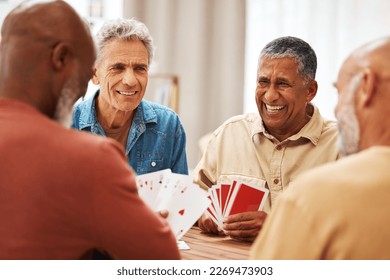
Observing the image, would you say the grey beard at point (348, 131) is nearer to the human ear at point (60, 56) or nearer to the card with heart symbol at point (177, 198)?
the card with heart symbol at point (177, 198)

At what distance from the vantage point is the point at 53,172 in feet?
4.05

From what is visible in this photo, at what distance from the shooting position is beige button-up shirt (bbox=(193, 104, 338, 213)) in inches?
104

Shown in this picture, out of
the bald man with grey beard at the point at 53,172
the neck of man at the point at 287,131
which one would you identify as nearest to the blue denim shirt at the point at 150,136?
the neck of man at the point at 287,131

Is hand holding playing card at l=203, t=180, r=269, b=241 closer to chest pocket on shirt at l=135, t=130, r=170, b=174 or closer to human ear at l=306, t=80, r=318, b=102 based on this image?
chest pocket on shirt at l=135, t=130, r=170, b=174

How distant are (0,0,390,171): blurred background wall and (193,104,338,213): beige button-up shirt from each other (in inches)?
87.7

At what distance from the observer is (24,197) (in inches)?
49.4

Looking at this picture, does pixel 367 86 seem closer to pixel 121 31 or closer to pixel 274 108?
pixel 274 108

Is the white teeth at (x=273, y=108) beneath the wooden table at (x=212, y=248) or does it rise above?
above

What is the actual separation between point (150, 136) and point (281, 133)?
62 centimetres

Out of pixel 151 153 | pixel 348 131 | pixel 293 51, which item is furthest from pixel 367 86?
pixel 151 153

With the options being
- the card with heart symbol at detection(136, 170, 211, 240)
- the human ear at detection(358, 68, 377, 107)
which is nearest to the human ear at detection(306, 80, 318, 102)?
the card with heart symbol at detection(136, 170, 211, 240)

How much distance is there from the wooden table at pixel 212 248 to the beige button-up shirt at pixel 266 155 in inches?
17.4

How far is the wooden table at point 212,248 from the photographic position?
1890 millimetres
